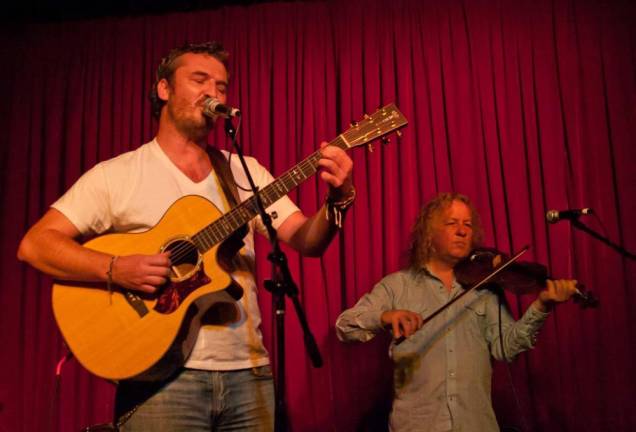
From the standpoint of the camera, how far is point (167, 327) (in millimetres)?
1917

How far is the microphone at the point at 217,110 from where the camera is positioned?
1955 mm

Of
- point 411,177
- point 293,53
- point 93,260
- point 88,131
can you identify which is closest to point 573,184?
point 411,177

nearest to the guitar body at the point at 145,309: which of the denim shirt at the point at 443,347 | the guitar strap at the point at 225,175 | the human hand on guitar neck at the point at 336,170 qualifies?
the guitar strap at the point at 225,175

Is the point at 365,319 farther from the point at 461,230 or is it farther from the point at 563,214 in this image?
the point at 563,214

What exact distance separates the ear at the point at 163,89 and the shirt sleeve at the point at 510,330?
78.0 inches

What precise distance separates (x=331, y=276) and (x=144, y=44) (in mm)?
2157

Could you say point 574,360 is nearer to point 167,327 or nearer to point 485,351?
point 485,351

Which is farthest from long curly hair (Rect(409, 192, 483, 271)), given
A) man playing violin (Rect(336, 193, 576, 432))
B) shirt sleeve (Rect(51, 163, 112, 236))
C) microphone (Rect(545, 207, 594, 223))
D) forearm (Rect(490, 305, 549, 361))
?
shirt sleeve (Rect(51, 163, 112, 236))

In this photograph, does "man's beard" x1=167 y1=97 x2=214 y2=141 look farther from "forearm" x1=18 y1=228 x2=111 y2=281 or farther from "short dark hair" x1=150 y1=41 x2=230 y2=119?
"forearm" x1=18 y1=228 x2=111 y2=281

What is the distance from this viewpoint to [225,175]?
7.52 ft

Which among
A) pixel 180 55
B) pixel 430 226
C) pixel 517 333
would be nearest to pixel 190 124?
pixel 180 55

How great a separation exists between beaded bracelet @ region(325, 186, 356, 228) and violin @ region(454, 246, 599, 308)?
1246 millimetres

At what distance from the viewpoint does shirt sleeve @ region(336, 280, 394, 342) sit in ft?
9.68

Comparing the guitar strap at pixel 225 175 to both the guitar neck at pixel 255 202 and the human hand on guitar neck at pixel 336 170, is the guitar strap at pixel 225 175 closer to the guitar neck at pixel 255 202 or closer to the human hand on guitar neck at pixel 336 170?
the guitar neck at pixel 255 202
